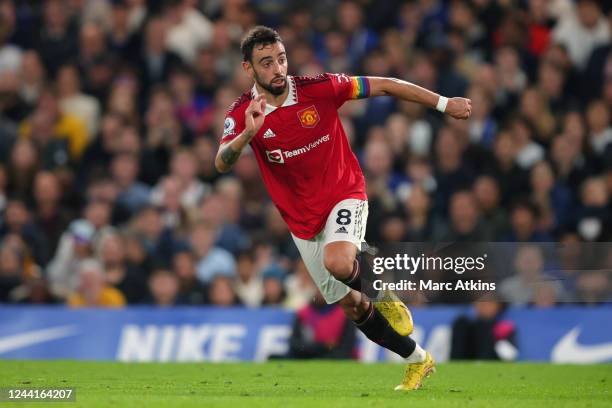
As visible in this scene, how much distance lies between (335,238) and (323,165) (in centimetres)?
61

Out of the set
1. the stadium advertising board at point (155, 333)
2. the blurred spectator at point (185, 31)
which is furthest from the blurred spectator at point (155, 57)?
the stadium advertising board at point (155, 333)

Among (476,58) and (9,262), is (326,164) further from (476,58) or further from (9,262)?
(476,58)

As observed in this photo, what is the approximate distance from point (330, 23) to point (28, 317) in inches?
261

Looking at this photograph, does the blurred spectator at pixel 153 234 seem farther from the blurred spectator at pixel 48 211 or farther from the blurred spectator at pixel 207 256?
the blurred spectator at pixel 48 211

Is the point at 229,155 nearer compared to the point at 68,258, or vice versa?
the point at 229,155

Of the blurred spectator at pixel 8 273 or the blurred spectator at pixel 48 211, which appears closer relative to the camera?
the blurred spectator at pixel 8 273

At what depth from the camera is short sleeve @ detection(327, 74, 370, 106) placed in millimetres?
10234

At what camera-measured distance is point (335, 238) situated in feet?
33.2

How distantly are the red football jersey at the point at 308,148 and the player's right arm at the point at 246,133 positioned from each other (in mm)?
467

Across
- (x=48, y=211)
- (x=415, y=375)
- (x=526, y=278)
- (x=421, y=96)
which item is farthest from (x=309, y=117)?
(x=48, y=211)

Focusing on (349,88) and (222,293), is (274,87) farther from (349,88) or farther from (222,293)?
(222,293)

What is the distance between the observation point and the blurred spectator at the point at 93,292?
611 inches

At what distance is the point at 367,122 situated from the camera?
57.5 feet

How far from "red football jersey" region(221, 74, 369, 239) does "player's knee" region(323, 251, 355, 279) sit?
1.58 feet
